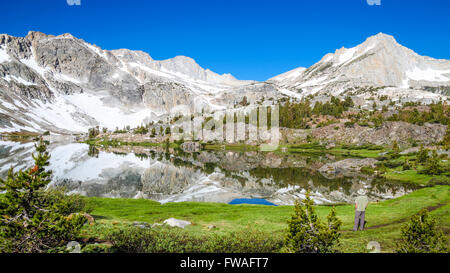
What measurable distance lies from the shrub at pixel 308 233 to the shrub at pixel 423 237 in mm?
3265

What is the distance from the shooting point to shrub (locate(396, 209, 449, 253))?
423 inches

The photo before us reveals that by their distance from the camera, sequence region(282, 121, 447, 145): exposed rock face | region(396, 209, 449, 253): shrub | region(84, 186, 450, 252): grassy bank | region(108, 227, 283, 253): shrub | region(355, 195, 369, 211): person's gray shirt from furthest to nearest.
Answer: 1. region(282, 121, 447, 145): exposed rock face
2. region(355, 195, 369, 211): person's gray shirt
3. region(84, 186, 450, 252): grassy bank
4. region(108, 227, 283, 253): shrub
5. region(396, 209, 449, 253): shrub

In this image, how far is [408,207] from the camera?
95.4 ft

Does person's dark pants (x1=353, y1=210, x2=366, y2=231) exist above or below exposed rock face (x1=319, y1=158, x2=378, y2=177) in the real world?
above

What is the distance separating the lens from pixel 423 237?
36.0 feet

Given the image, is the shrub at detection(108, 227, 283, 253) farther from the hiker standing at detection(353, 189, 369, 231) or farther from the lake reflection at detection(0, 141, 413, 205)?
the lake reflection at detection(0, 141, 413, 205)

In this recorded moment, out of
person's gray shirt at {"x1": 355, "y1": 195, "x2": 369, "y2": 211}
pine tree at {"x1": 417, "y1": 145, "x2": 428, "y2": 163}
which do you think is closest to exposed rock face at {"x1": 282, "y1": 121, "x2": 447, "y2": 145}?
pine tree at {"x1": 417, "y1": 145, "x2": 428, "y2": 163}

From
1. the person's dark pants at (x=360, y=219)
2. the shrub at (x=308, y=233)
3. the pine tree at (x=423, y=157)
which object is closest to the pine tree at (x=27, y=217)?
the shrub at (x=308, y=233)

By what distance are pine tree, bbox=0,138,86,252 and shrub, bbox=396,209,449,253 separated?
15003 millimetres
